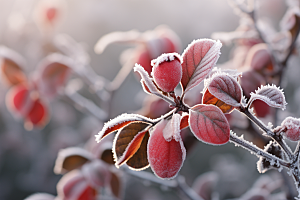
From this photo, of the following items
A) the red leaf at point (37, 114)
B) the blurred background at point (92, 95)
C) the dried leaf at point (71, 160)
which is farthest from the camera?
the blurred background at point (92, 95)

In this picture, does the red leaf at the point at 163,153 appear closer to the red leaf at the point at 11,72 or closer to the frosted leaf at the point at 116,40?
the frosted leaf at the point at 116,40

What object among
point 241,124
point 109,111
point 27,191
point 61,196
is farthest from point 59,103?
point 241,124

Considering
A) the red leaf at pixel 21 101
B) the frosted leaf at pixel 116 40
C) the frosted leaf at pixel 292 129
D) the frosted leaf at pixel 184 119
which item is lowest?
the red leaf at pixel 21 101

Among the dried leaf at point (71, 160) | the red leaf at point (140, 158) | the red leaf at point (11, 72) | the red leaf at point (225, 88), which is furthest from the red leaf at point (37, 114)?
the red leaf at point (225, 88)

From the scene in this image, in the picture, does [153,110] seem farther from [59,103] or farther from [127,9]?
[127,9]

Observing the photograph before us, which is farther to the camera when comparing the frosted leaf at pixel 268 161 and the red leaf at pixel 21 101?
the red leaf at pixel 21 101

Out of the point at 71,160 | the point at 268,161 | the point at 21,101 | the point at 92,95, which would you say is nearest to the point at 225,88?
the point at 268,161

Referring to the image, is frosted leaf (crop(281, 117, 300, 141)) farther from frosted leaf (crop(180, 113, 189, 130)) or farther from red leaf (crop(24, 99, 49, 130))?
red leaf (crop(24, 99, 49, 130))
